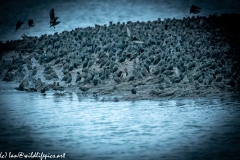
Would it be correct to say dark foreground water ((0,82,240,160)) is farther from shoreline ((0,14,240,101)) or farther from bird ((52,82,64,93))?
bird ((52,82,64,93))

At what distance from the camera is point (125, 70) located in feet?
38.7

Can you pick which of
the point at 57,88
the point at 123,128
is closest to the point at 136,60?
the point at 57,88

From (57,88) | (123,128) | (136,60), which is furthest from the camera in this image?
(136,60)

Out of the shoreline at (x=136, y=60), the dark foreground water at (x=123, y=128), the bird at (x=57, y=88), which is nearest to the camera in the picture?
the dark foreground water at (x=123, y=128)

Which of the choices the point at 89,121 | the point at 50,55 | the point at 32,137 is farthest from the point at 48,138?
the point at 50,55

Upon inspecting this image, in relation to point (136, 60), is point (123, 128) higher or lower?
lower

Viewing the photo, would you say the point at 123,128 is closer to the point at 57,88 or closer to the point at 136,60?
the point at 57,88

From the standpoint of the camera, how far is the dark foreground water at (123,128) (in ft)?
18.6

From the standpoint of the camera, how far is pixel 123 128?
6.82 m

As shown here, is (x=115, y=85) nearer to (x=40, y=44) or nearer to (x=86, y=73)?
(x=86, y=73)

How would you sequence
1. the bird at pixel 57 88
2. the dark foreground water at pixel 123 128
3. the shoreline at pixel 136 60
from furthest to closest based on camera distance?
the bird at pixel 57 88
the shoreline at pixel 136 60
the dark foreground water at pixel 123 128

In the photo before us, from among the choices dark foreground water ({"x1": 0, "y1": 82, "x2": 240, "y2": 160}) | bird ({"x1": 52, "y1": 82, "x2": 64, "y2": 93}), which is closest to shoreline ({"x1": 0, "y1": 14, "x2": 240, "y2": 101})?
bird ({"x1": 52, "y1": 82, "x2": 64, "y2": 93})

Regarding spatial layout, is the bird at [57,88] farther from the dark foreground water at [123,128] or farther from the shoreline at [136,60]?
the dark foreground water at [123,128]

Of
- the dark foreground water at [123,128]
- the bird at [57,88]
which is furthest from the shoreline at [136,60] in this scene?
the dark foreground water at [123,128]
